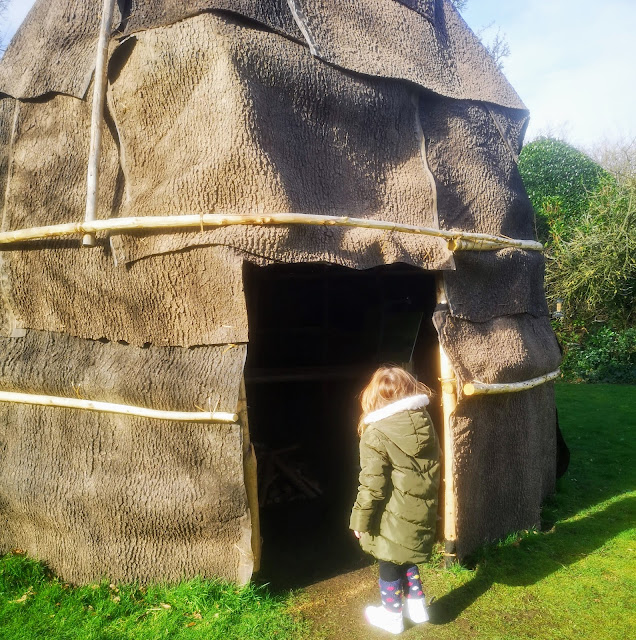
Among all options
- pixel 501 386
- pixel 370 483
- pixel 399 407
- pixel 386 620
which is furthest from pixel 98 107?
pixel 386 620

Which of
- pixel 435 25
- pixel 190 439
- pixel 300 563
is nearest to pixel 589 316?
pixel 435 25

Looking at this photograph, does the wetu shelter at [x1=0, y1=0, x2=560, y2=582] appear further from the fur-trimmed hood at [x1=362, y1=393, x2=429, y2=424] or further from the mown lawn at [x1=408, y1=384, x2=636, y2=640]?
the fur-trimmed hood at [x1=362, y1=393, x2=429, y2=424]

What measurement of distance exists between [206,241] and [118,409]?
119cm

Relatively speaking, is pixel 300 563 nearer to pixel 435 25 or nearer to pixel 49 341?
pixel 49 341

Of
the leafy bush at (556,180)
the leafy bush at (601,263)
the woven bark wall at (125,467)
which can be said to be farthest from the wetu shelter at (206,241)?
the leafy bush at (556,180)

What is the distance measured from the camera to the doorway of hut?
535cm

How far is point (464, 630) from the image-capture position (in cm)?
337

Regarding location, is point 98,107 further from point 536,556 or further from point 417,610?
point 536,556

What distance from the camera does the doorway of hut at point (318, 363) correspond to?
17.5ft

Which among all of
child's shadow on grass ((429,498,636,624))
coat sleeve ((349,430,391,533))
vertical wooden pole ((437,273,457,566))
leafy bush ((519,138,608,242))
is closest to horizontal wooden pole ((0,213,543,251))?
vertical wooden pole ((437,273,457,566))

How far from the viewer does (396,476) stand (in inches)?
126

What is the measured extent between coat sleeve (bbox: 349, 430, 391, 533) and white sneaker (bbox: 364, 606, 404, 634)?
563 mm

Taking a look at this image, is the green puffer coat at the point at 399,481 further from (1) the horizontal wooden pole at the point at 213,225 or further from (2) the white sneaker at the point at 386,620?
(1) the horizontal wooden pole at the point at 213,225

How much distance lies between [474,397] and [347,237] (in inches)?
58.6
